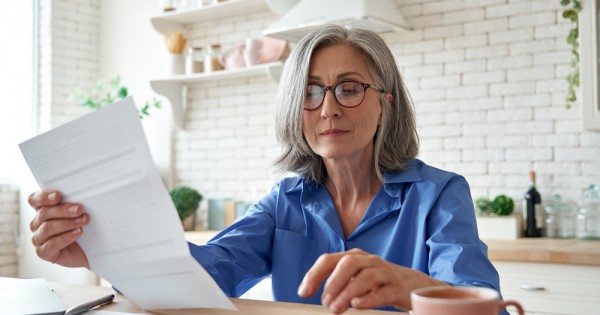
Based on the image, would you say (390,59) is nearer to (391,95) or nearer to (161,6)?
→ (391,95)

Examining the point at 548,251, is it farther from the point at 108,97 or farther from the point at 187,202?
the point at 108,97

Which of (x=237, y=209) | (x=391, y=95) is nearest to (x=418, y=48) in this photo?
(x=237, y=209)

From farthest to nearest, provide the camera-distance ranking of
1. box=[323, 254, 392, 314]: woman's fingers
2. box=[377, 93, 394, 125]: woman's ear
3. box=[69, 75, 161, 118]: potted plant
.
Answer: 1. box=[69, 75, 161, 118]: potted plant
2. box=[377, 93, 394, 125]: woman's ear
3. box=[323, 254, 392, 314]: woman's fingers

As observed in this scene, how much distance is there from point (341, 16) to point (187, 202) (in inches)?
66.3

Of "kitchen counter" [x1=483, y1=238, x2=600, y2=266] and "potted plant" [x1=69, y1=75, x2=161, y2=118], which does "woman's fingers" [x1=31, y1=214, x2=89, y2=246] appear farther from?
"potted plant" [x1=69, y1=75, x2=161, y2=118]

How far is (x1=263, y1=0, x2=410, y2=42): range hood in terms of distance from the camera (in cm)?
372

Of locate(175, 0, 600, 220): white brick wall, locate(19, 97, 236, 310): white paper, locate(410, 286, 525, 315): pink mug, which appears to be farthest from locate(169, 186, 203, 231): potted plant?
locate(410, 286, 525, 315): pink mug

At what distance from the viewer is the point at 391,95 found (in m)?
2.00

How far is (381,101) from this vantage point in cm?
196

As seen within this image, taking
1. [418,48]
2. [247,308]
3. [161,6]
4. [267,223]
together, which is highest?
[161,6]

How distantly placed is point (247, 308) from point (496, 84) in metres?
2.81

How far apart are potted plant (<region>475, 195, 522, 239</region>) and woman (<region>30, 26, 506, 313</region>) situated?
1721 mm

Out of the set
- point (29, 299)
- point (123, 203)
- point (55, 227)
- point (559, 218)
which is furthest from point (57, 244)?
point (559, 218)

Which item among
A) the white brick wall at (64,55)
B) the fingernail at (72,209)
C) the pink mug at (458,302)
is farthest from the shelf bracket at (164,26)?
the pink mug at (458,302)
